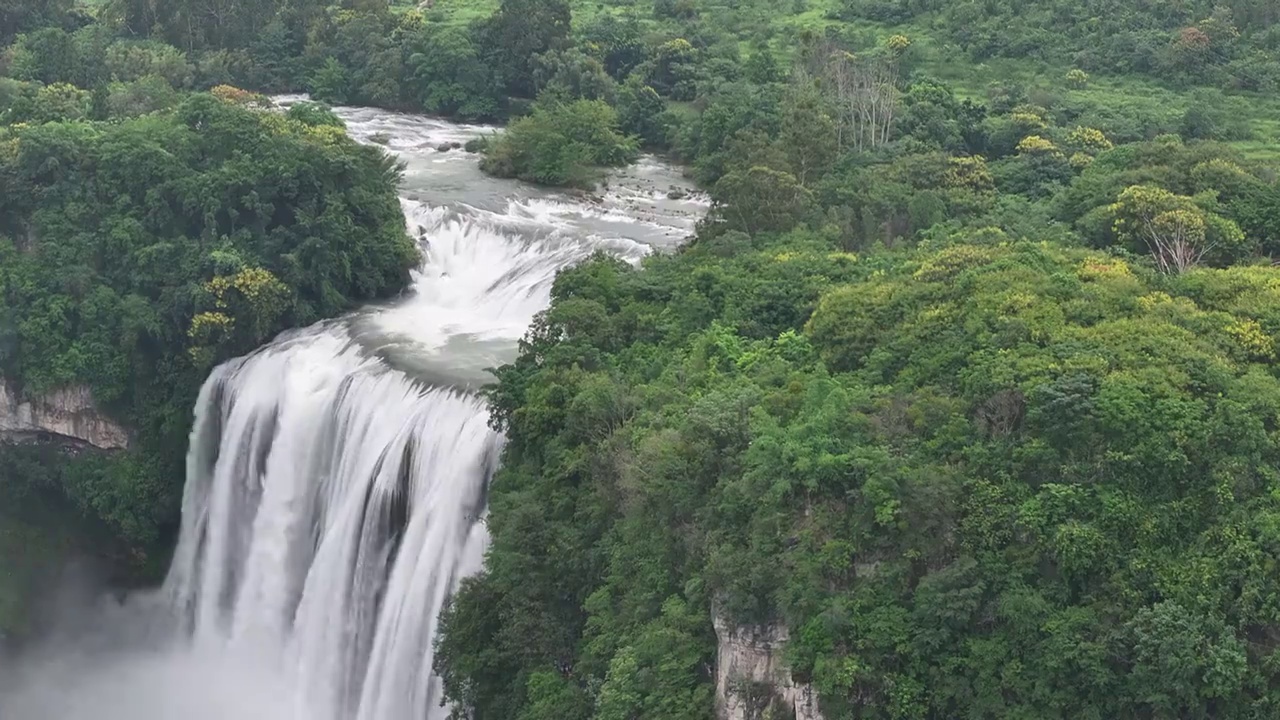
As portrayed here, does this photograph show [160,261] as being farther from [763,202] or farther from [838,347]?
[838,347]

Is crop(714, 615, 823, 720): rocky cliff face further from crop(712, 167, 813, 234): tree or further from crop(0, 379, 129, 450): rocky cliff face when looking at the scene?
crop(0, 379, 129, 450): rocky cliff face

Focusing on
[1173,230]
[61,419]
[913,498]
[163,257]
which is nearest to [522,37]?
[163,257]

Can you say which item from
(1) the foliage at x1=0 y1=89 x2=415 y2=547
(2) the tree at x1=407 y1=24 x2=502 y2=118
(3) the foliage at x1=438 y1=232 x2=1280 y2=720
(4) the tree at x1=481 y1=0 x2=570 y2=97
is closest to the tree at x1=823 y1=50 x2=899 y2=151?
(1) the foliage at x1=0 y1=89 x2=415 y2=547

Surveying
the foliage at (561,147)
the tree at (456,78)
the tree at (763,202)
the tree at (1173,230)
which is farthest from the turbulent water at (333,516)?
the tree at (456,78)

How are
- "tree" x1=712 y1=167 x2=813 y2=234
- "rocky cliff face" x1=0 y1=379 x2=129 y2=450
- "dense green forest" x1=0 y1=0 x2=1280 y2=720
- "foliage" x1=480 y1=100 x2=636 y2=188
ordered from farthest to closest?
"foliage" x1=480 y1=100 x2=636 y2=188
"rocky cliff face" x1=0 y1=379 x2=129 y2=450
"tree" x1=712 y1=167 x2=813 y2=234
"dense green forest" x1=0 y1=0 x2=1280 y2=720

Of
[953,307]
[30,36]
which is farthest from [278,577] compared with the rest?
[30,36]
